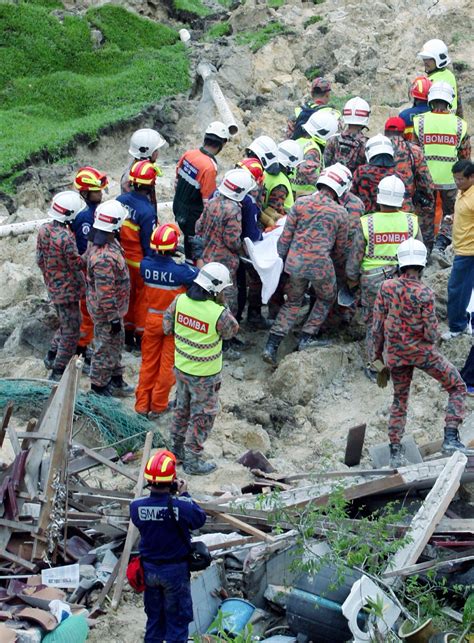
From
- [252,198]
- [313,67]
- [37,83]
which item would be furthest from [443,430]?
[37,83]

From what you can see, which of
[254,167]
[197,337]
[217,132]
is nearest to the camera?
[197,337]

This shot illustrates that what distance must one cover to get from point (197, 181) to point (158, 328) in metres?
2.37

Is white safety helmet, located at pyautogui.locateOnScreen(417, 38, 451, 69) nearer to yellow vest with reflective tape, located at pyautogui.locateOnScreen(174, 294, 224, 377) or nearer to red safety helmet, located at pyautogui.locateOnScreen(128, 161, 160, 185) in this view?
red safety helmet, located at pyautogui.locateOnScreen(128, 161, 160, 185)

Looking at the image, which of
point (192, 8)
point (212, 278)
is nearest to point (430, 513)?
point (212, 278)

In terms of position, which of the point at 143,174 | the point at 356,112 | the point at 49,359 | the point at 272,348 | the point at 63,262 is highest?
the point at 356,112

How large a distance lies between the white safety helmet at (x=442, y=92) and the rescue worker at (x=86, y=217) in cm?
386

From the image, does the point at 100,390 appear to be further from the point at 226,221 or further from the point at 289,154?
the point at 289,154

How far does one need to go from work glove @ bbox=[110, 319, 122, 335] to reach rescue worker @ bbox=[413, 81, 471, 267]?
4176 mm

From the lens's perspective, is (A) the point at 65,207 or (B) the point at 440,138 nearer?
(A) the point at 65,207

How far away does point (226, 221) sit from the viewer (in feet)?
41.1

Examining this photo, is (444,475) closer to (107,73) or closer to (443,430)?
(443,430)

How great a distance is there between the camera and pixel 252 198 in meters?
12.7

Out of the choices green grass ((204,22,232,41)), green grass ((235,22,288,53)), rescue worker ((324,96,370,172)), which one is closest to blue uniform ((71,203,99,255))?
rescue worker ((324,96,370,172))

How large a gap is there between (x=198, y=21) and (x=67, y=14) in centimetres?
285
